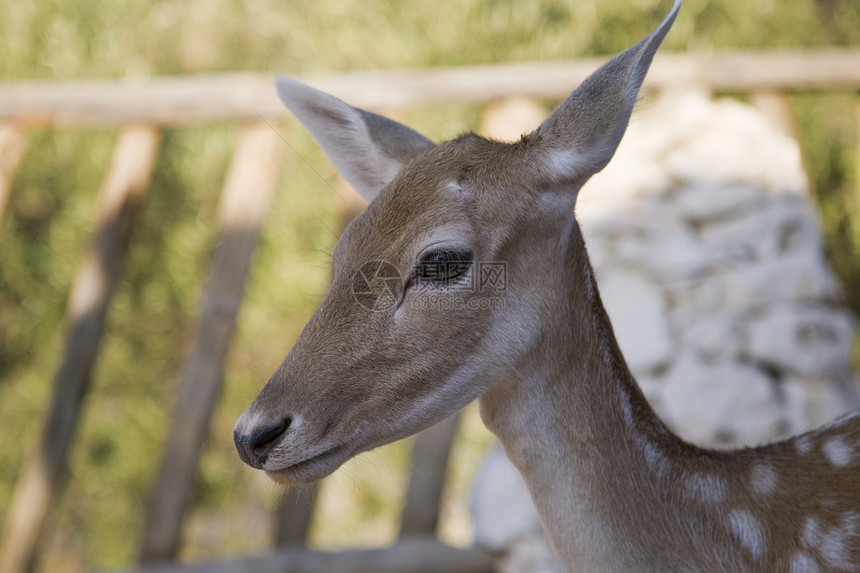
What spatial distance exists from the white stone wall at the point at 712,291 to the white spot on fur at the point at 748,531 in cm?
155

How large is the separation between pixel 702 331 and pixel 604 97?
200cm

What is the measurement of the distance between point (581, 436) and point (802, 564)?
0.49 metres

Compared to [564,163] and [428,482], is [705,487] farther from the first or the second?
[428,482]

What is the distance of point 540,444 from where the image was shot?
1764 millimetres

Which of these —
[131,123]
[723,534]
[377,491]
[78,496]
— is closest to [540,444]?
[723,534]

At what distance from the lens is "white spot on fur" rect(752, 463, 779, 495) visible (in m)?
1.79

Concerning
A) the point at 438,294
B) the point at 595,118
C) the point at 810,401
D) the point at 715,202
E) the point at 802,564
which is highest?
the point at 595,118

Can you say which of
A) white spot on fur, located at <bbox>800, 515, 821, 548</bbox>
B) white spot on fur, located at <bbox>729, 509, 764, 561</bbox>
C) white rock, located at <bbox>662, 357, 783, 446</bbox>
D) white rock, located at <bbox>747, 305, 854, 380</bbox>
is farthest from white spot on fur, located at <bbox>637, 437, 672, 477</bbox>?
white rock, located at <bbox>747, 305, 854, 380</bbox>

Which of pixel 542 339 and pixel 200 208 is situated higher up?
pixel 542 339

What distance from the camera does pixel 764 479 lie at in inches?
70.9

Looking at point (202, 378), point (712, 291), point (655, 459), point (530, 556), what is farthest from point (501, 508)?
point (655, 459)

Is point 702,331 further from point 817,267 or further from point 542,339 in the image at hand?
point 542,339

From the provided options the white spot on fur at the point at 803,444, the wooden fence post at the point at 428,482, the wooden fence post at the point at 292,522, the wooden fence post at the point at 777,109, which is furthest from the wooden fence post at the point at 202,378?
the white spot on fur at the point at 803,444

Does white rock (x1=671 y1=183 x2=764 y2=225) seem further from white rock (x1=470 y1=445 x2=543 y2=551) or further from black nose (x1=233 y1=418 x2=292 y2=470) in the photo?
black nose (x1=233 y1=418 x2=292 y2=470)
